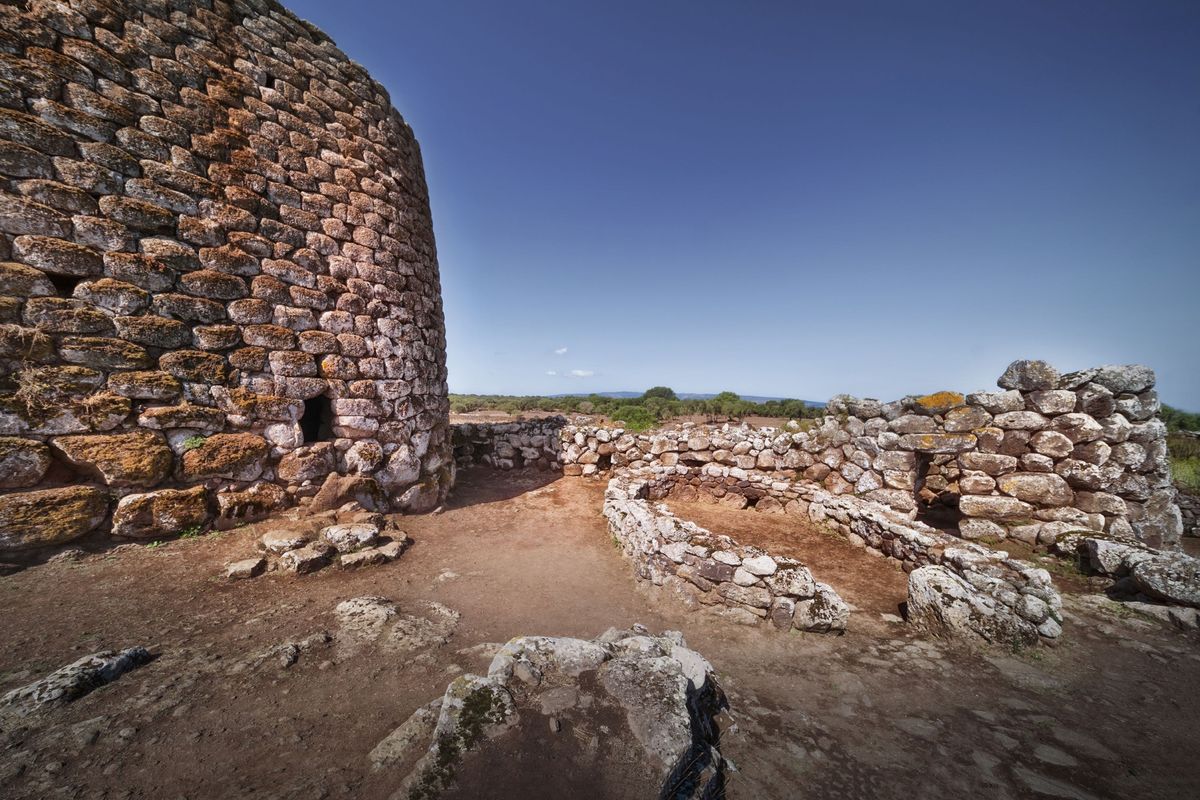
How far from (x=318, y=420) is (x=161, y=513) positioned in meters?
2.03

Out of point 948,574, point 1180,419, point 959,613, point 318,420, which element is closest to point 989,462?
point 948,574

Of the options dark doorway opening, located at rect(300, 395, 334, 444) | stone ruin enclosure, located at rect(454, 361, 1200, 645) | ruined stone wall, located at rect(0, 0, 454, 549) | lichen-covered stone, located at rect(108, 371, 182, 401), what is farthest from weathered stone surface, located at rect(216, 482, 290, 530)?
stone ruin enclosure, located at rect(454, 361, 1200, 645)

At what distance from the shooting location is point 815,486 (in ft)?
25.8

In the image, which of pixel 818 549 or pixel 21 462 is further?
pixel 818 549

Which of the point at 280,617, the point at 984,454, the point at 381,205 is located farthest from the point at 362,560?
the point at 984,454

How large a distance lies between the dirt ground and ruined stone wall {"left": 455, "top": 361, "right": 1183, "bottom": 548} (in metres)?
1.94

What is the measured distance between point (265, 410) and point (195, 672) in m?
3.23

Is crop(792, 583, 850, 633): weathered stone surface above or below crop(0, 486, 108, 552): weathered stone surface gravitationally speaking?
below

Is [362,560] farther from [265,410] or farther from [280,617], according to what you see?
[265,410]

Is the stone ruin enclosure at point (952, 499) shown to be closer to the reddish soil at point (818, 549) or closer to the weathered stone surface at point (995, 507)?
the weathered stone surface at point (995, 507)

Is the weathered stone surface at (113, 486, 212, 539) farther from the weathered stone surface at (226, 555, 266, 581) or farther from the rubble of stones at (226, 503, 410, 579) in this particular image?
the weathered stone surface at (226, 555, 266, 581)

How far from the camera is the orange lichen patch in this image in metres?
6.76

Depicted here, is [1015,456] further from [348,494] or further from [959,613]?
[348,494]

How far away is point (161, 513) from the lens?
14.1ft
